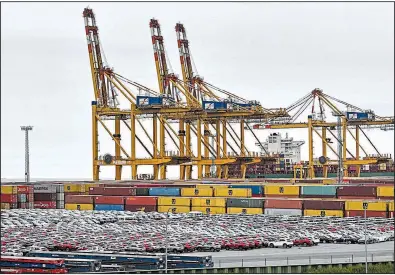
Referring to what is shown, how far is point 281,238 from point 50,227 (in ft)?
40.9

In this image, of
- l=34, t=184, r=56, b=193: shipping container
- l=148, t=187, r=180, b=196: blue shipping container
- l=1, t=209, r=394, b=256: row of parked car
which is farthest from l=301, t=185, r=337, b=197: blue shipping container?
l=34, t=184, r=56, b=193: shipping container

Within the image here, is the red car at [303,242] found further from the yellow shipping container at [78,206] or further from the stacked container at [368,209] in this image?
the yellow shipping container at [78,206]

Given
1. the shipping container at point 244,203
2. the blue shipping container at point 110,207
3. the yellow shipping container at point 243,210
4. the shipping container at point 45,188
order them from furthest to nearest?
1. the shipping container at point 45,188
2. the blue shipping container at point 110,207
3. the shipping container at point 244,203
4. the yellow shipping container at point 243,210

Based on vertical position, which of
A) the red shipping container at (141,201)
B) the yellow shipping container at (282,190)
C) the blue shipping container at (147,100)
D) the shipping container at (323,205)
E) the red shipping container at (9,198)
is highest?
Result: the blue shipping container at (147,100)

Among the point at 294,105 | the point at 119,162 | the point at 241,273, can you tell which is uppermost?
the point at 294,105

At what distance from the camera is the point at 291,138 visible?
113 metres

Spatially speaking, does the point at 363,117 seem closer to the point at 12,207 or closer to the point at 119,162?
the point at 119,162

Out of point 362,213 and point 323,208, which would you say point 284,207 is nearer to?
point 323,208

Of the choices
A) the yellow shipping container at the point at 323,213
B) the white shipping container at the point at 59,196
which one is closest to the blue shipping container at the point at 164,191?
the white shipping container at the point at 59,196

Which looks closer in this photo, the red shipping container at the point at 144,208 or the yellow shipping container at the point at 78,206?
the red shipping container at the point at 144,208

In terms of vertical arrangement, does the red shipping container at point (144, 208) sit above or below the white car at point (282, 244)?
above

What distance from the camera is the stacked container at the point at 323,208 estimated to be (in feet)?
150

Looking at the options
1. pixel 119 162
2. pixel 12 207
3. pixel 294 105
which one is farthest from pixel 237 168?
pixel 12 207

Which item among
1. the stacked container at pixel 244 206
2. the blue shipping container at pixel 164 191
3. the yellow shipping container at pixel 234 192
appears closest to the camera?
the stacked container at pixel 244 206
